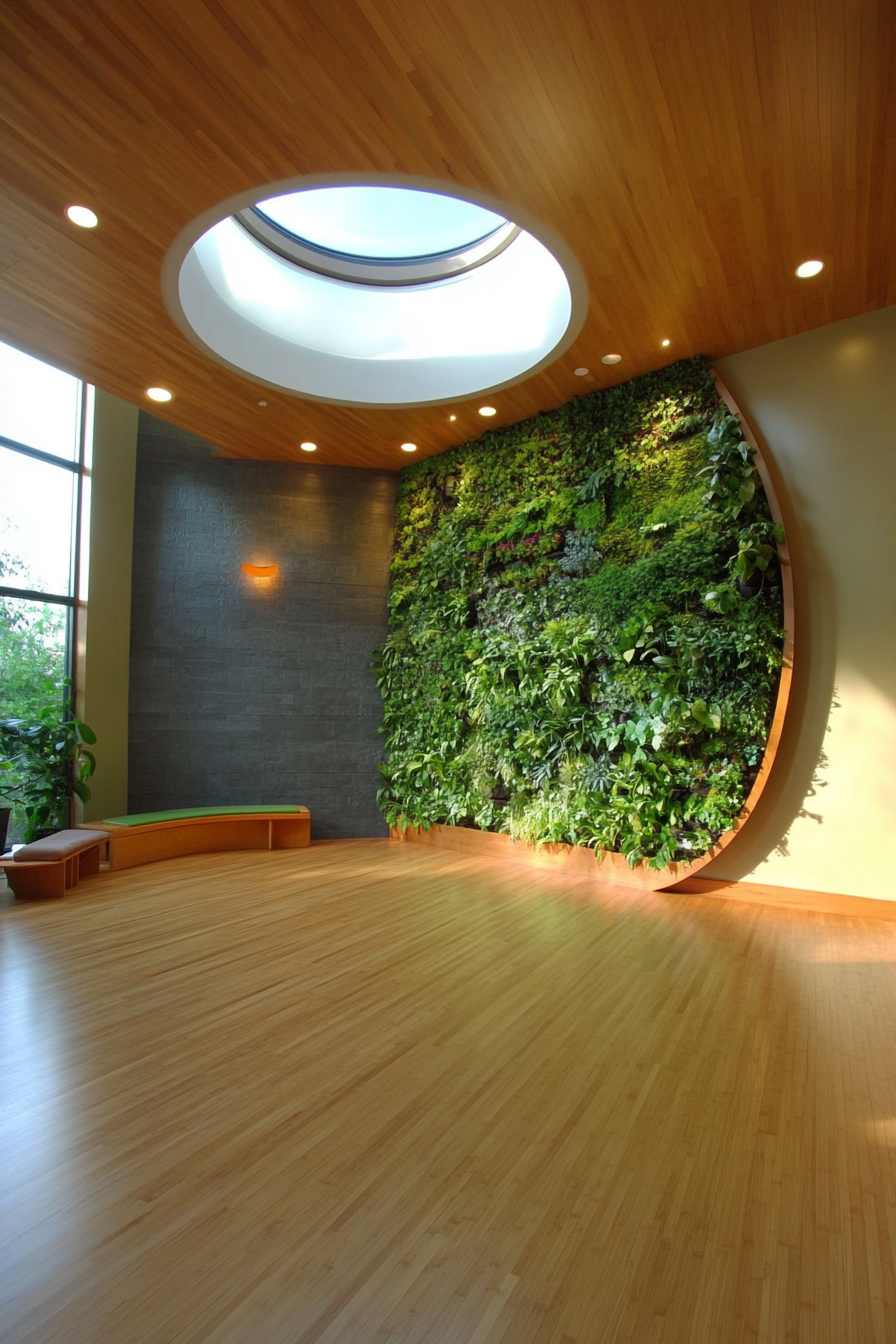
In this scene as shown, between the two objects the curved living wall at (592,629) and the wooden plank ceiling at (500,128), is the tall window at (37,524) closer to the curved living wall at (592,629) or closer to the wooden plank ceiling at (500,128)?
the wooden plank ceiling at (500,128)

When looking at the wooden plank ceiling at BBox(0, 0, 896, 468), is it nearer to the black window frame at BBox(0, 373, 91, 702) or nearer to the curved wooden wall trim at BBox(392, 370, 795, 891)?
the curved wooden wall trim at BBox(392, 370, 795, 891)

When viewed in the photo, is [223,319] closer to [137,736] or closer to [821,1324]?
[137,736]

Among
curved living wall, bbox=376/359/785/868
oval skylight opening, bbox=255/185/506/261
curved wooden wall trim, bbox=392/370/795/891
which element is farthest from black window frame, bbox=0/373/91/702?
curved wooden wall trim, bbox=392/370/795/891

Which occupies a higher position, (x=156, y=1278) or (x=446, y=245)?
(x=446, y=245)

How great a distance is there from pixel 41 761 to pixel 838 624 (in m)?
6.20

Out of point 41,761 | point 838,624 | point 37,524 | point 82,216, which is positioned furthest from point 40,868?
point 838,624

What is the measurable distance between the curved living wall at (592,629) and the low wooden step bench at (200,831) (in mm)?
1052

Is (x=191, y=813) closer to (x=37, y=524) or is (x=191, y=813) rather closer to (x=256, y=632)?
(x=256, y=632)

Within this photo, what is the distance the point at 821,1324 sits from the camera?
1531 mm

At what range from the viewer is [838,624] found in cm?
495

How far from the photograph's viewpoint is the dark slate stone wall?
709cm

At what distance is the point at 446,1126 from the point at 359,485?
262 inches

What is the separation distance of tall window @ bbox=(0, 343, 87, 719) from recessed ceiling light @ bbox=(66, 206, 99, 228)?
7.63ft

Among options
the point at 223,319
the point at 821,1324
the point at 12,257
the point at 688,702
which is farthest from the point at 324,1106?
the point at 223,319
